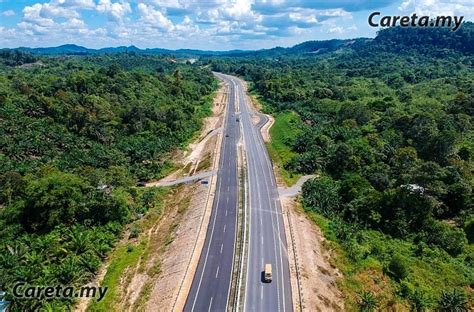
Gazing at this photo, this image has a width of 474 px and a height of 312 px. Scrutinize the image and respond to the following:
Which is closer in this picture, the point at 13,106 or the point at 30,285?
the point at 30,285

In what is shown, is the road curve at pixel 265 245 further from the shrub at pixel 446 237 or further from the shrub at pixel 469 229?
the shrub at pixel 469 229

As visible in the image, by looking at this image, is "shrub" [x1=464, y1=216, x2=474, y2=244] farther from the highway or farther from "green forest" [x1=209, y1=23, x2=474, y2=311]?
the highway

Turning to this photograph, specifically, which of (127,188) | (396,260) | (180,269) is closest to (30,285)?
(180,269)

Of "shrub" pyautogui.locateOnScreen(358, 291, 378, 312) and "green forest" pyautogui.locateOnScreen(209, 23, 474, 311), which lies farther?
"green forest" pyautogui.locateOnScreen(209, 23, 474, 311)

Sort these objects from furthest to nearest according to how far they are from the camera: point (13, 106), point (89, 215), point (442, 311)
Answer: point (13, 106)
point (89, 215)
point (442, 311)

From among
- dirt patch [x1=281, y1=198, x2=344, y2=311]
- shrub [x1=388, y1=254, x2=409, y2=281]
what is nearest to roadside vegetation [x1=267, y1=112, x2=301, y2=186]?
dirt patch [x1=281, y1=198, x2=344, y2=311]

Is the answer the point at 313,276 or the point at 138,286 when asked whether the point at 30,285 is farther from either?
the point at 313,276

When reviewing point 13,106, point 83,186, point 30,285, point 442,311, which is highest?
point 13,106

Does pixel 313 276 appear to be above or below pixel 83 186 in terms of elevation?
below
